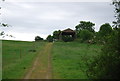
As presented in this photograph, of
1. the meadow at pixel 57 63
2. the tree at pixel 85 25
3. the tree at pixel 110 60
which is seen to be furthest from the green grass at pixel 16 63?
the tree at pixel 85 25

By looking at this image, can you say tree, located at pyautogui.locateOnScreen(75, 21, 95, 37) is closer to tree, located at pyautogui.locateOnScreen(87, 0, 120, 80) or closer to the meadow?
the meadow

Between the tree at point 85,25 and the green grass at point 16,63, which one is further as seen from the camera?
the tree at point 85,25

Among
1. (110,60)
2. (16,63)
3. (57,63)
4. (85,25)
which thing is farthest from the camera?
(85,25)

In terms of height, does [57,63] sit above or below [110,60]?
below

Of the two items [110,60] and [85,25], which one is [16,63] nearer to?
[110,60]

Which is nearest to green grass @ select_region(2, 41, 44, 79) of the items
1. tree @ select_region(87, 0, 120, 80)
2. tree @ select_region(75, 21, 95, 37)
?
tree @ select_region(87, 0, 120, 80)

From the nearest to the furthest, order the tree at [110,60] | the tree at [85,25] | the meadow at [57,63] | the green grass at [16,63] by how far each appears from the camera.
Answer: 1. the tree at [110,60]
2. the meadow at [57,63]
3. the green grass at [16,63]
4. the tree at [85,25]

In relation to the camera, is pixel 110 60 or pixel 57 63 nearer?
pixel 110 60

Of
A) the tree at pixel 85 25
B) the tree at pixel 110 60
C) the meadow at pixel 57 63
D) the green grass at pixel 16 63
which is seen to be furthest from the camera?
the tree at pixel 85 25

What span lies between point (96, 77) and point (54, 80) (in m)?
5.04

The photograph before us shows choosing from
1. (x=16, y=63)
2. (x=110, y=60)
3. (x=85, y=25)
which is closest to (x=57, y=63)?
(x=16, y=63)

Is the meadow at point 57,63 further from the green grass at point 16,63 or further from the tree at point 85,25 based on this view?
the tree at point 85,25

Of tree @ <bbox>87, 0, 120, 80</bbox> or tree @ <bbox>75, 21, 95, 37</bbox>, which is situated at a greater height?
tree @ <bbox>75, 21, 95, 37</bbox>

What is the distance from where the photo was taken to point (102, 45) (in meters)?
15.4
